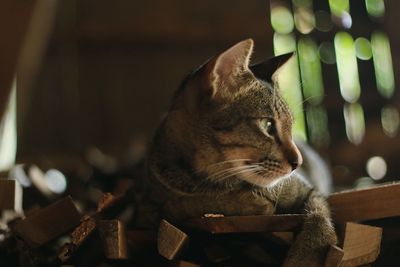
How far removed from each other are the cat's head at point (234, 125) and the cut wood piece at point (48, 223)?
15.1 inches

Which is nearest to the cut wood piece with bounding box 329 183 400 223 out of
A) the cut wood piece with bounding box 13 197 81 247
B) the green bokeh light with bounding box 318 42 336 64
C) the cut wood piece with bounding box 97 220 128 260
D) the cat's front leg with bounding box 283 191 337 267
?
the cat's front leg with bounding box 283 191 337 267

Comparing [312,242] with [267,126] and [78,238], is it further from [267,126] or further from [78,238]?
[78,238]

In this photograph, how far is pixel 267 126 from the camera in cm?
156

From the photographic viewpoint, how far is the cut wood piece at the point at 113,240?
1352 millimetres

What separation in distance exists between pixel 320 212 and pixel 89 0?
12.1ft

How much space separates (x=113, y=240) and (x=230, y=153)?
0.41 meters

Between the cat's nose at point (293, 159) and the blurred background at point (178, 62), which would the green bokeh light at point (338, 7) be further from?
the cat's nose at point (293, 159)

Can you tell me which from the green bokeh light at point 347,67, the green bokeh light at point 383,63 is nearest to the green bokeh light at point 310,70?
the green bokeh light at point 347,67

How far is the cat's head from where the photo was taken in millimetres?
1505

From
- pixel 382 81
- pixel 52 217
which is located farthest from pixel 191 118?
pixel 382 81

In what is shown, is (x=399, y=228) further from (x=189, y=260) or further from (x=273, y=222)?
(x=189, y=260)

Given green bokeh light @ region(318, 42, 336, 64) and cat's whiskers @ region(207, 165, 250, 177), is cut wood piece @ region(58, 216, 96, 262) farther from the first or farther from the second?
green bokeh light @ region(318, 42, 336, 64)

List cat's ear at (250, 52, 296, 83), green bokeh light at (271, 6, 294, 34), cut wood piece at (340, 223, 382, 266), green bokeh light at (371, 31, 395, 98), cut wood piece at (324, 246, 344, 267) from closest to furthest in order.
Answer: cut wood piece at (324, 246, 344, 267), cut wood piece at (340, 223, 382, 266), cat's ear at (250, 52, 296, 83), green bokeh light at (371, 31, 395, 98), green bokeh light at (271, 6, 294, 34)

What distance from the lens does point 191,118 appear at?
62.4 inches
